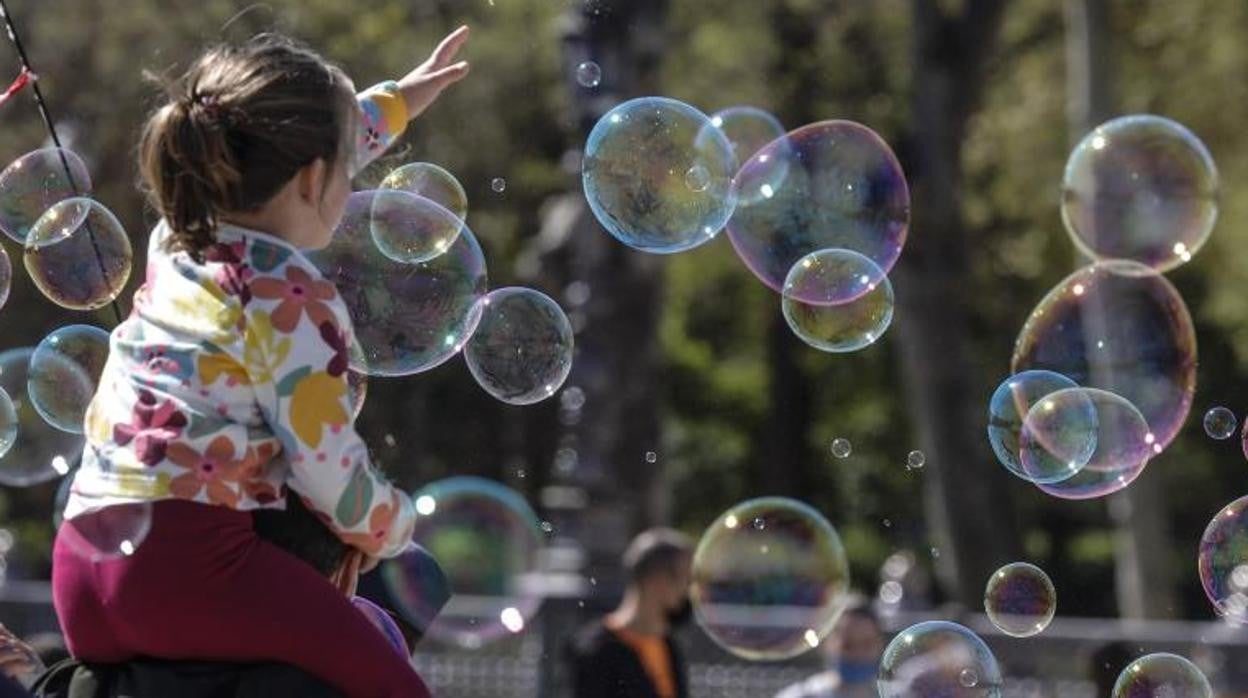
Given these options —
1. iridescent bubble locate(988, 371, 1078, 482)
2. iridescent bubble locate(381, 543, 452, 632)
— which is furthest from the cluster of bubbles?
iridescent bubble locate(381, 543, 452, 632)

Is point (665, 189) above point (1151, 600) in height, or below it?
above

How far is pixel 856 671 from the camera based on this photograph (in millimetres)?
7230

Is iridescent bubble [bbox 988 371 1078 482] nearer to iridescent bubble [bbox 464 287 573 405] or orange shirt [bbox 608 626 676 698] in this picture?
iridescent bubble [bbox 464 287 573 405]

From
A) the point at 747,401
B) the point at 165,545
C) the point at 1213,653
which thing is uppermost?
the point at 165,545

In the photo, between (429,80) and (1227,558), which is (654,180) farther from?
(429,80)

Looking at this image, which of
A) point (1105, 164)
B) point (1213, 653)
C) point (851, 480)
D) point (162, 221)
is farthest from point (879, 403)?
point (162, 221)

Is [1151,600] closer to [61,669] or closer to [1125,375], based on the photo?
[1125,375]

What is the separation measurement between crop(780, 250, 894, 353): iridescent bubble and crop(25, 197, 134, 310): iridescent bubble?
1.77 metres

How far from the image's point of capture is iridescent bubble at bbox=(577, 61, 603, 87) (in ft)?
37.9

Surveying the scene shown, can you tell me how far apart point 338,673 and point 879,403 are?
26336 millimetres

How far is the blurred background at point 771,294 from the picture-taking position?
12156 millimetres

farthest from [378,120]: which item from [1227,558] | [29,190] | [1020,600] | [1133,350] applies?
[1133,350]

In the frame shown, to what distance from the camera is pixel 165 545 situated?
2.82 meters

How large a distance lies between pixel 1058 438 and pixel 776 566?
0.99 m
